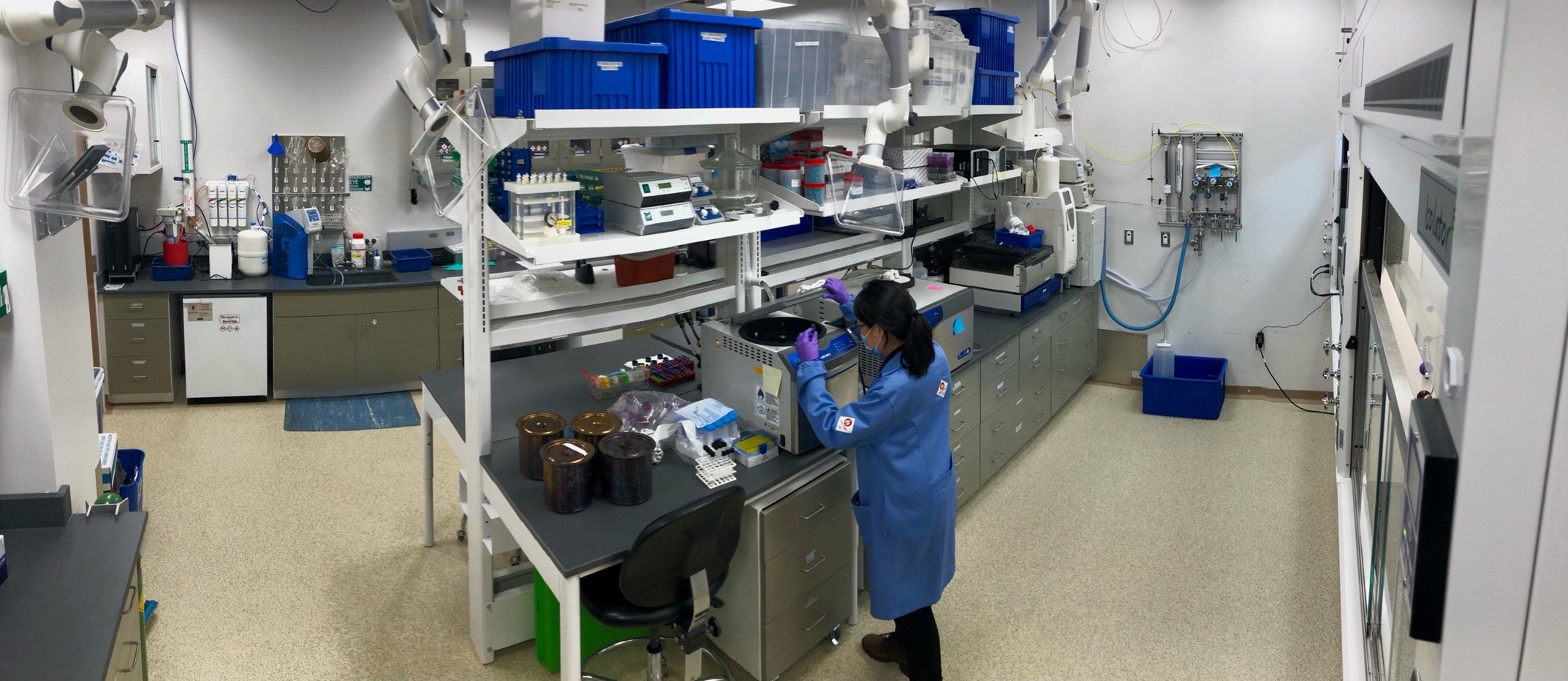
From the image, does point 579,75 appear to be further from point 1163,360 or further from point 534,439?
point 1163,360

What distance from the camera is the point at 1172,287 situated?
651 cm

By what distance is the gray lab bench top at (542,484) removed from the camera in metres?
2.77

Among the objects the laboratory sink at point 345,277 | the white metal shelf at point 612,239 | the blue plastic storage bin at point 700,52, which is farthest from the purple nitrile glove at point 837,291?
the laboratory sink at point 345,277

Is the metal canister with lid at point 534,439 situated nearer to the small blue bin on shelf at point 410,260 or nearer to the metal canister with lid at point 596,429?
the metal canister with lid at point 596,429

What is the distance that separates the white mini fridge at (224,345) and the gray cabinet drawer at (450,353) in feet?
3.26

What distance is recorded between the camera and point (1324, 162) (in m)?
5.96

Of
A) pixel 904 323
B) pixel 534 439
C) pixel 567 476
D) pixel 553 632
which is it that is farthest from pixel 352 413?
pixel 904 323

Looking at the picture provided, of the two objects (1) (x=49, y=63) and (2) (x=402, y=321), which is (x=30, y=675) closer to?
(1) (x=49, y=63)

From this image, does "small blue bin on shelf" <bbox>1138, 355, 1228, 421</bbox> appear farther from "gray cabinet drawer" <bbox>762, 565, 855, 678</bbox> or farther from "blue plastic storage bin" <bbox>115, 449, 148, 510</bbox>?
"blue plastic storage bin" <bbox>115, 449, 148, 510</bbox>

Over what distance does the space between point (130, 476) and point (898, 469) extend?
10.1ft

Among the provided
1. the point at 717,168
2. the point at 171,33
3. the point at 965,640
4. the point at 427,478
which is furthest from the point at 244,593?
A: the point at 171,33

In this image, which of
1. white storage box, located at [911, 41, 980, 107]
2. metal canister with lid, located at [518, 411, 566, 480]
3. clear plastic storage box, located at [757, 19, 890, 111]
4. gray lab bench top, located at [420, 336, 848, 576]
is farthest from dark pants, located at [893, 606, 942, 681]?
white storage box, located at [911, 41, 980, 107]

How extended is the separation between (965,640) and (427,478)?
2225 millimetres

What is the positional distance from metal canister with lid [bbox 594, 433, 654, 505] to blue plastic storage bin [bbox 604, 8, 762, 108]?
3.55ft
